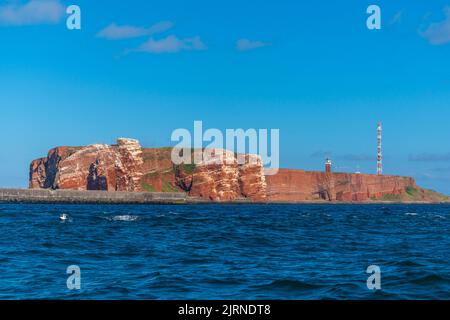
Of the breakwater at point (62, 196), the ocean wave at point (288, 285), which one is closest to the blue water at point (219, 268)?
the ocean wave at point (288, 285)

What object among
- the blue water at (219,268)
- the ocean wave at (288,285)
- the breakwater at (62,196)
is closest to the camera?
the blue water at (219,268)

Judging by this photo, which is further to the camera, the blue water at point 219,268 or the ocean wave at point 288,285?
the ocean wave at point 288,285

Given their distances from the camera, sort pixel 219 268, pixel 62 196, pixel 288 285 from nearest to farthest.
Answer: pixel 288 285
pixel 219 268
pixel 62 196

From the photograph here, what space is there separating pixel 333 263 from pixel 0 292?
1501cm

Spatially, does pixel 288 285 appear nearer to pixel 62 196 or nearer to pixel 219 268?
pixel 219 268

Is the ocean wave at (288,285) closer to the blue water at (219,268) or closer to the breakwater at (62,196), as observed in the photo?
the blue water at (219,268)

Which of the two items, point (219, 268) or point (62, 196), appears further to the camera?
point (62, 196)

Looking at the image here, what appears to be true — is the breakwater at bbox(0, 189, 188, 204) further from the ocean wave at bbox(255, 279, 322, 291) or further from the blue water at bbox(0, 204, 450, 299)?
the ocean wave at bbox(255, 279, 322, 291)

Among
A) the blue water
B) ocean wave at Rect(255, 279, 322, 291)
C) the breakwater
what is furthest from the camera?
the breakwater

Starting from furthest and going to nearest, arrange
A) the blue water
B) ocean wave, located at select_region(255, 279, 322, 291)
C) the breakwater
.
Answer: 1. the breakwater
2. ocean wave, located at select_region(255, 279, 322, 291)
3. the blue water

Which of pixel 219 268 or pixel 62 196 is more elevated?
pixel 62 196

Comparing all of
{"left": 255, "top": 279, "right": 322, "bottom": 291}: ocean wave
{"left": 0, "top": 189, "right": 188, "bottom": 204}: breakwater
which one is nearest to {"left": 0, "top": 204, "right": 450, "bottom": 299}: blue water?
{"left": 255, "top": 279, "right": 322, "bottom": 291}: ocean wave

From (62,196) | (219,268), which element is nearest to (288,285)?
(219,268)
